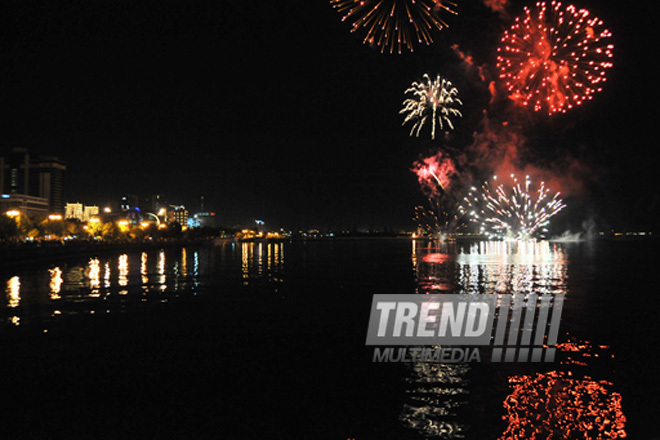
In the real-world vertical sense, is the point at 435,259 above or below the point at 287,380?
above

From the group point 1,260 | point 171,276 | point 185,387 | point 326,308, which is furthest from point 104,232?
point 185,387

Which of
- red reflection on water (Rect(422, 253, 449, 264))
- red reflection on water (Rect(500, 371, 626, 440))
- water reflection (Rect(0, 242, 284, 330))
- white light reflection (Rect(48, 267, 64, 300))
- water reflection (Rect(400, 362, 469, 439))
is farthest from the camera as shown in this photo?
red reflection on water (Rect(422, 253, 449, 264))

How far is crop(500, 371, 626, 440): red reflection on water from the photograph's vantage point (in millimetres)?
5703

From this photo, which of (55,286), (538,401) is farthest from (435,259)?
(538,401)

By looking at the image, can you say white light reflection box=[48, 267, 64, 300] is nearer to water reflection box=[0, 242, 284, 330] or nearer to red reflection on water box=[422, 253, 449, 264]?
water reflection box=[0, 242, 284, 330]

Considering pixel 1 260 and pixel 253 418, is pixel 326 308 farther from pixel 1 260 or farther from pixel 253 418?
pixel 1 260

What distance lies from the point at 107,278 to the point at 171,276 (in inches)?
117

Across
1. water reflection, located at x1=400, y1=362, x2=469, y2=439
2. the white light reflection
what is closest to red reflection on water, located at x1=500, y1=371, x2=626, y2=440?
water reflection, located at x1=400, y1=362, x2=469, y2=439

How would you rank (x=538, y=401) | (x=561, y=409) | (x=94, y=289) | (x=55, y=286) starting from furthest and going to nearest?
(x=55, y=286) → (x=94, y=289) → (x=538, y=401) → (x=561, y=409)

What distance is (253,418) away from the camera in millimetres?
6234

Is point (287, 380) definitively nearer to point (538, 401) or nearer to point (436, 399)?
point (436, 399)

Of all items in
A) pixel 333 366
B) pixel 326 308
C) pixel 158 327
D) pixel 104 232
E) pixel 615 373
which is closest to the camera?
pixel 615 373

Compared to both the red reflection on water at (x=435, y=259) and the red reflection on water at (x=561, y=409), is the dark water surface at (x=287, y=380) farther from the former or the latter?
the red reflection on water at (x=435, y=259)

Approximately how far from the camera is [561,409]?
6402 millimetres
